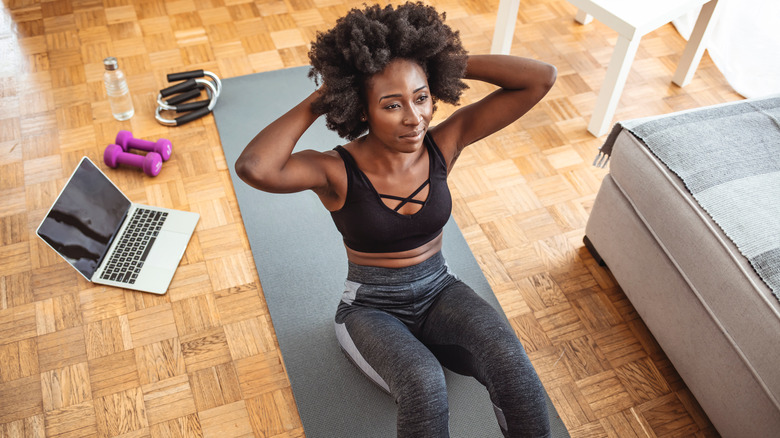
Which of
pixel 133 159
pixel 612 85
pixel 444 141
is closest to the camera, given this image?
pixel 444 141

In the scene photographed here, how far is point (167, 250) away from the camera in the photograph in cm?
207

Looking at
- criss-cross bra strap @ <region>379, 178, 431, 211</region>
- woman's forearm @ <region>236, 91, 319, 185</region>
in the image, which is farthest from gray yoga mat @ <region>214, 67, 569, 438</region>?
woman's forearm @ <region>236, 91, 319, 185</region>

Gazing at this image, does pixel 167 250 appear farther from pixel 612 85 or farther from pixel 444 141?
pixel 612 85

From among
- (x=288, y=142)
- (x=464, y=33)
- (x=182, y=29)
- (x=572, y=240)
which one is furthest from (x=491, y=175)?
(x=182, y=29)

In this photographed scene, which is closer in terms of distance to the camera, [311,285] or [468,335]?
[468,335]

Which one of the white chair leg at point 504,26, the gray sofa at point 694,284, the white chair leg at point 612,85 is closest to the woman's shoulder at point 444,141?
the gray sofa at point 694,284

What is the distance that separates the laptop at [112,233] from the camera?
1914 mm

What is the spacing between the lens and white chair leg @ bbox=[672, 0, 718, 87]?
259 centimetres

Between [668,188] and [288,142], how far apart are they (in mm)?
982

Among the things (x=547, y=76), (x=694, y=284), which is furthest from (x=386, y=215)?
(x=694, y=284)

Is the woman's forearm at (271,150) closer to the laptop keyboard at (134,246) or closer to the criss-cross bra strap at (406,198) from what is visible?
the criss-cross bra strap at (406,198)

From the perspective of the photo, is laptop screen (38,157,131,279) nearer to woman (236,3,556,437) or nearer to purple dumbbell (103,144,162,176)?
purple dumbbell (103,144,162,176)

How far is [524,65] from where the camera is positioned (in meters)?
1.45

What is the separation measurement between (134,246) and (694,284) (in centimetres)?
161
